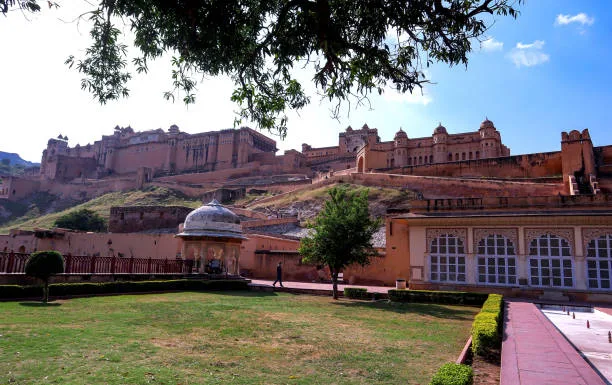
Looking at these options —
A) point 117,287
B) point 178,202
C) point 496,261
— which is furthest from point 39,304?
point 178,202

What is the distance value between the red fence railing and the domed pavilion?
0.80 meters

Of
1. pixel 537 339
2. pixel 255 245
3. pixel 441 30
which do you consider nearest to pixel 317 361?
pixel 537 339

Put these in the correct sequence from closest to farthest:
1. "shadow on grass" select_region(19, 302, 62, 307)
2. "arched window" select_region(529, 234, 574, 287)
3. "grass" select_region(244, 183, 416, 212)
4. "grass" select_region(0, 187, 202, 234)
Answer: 1. "shadow on grass" select_region(19, 302, 62, 307)
2. "arched window" select_region(529, 234, 574, 287)
3. "grass" select_region(244, 183, 416, 212)
4. "grass" select_region(0, 187, 202, 234)

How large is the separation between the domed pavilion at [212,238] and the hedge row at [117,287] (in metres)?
1.84

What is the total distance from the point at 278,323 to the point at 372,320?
2469mm

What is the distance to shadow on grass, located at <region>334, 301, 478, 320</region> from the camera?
12.0 m

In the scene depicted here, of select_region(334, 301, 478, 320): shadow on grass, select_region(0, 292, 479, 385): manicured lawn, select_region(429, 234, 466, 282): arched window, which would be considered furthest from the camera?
select_region(429, 234, 466, 282): arched window

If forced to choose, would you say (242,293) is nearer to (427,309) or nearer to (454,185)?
A: (427,309)

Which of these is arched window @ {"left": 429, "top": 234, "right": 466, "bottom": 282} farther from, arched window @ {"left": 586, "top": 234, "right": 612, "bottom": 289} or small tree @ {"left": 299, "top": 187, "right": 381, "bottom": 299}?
arched window @ {"left": 586, "top": 234, "right": 612, "bottom": 289}

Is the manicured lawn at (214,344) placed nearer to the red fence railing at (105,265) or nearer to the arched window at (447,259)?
the red fence railing at (105,265)

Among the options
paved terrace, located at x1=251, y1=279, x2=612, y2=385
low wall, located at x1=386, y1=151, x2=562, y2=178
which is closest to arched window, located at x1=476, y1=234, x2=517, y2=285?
paved terrace, located at x1=251, y1=279, x2=612, y2=385

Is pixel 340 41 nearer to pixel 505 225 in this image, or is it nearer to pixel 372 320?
pixel 372 320

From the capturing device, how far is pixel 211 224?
19359 mm

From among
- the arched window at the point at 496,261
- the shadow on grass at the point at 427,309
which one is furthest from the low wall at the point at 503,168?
the shadow on grass at the point at 427,309
